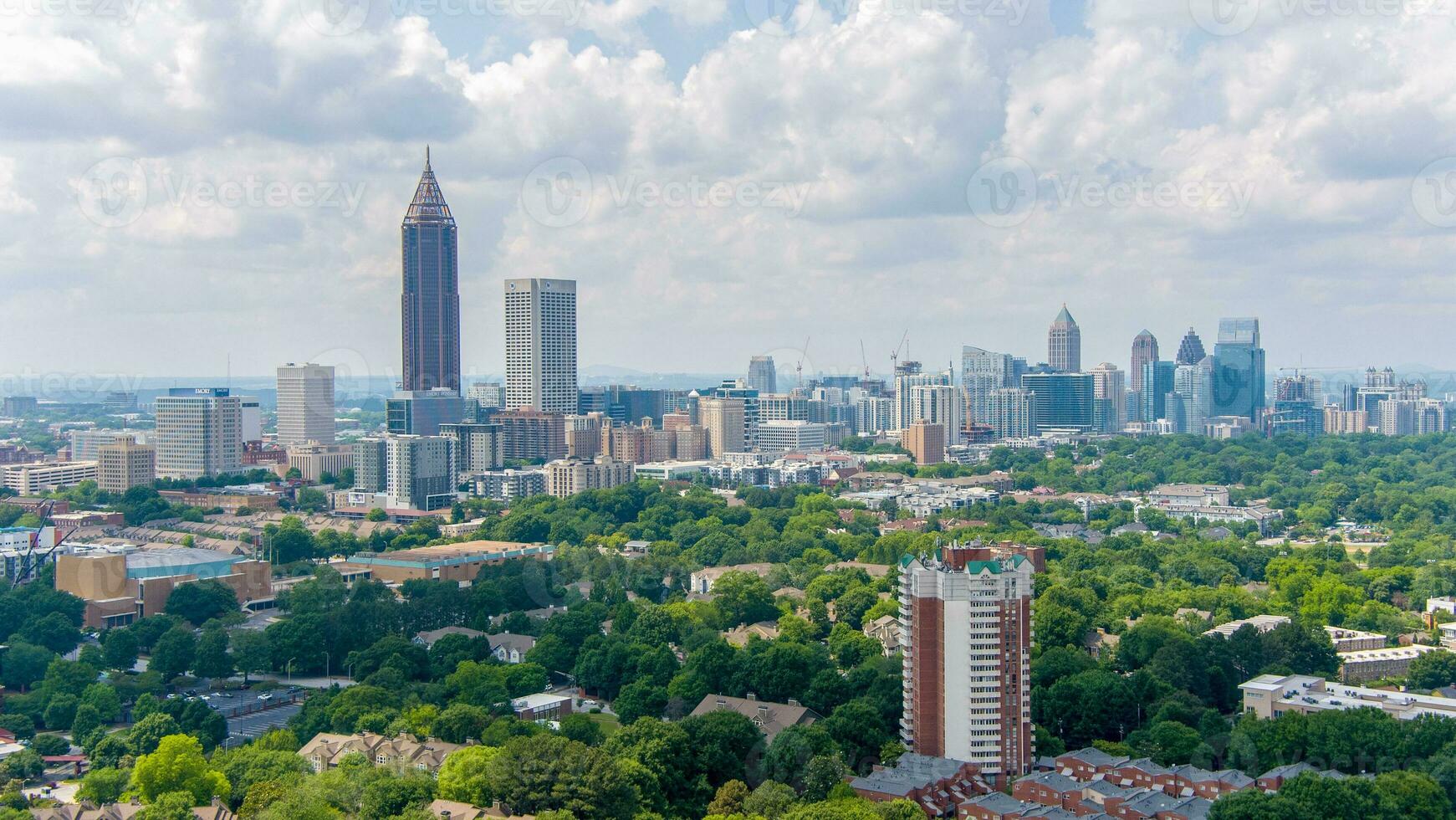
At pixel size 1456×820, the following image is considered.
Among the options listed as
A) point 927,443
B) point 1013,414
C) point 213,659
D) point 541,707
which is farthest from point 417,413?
point 1013,414

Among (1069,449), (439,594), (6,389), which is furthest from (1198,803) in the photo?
(6,389)

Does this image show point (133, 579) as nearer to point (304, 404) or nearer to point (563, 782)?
point (563, 782)

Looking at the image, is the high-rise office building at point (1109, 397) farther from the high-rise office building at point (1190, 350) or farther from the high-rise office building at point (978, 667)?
the high-rise office building at point (978, 667)

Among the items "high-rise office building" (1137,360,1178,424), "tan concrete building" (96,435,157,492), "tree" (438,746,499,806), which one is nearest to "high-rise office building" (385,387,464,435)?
"tan concrete building" (96,435,157,492)

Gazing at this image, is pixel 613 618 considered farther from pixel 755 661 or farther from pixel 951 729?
pixel 951 729

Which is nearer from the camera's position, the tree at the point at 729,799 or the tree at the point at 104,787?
the tree at the point at 729,799

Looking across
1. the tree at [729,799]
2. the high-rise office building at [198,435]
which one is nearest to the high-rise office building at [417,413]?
the high-rise office building at [198,435]
